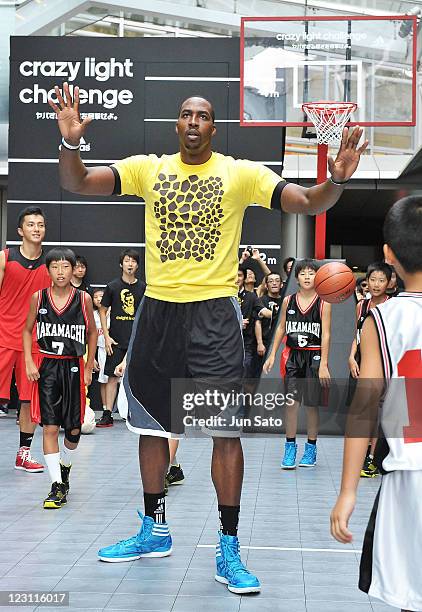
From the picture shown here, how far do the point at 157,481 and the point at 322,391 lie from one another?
10.9ft

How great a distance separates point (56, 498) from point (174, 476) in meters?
1.08

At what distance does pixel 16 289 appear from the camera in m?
6.89

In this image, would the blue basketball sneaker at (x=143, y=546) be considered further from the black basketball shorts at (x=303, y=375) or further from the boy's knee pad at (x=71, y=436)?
the black basketball shorts at (x=303, y=375)

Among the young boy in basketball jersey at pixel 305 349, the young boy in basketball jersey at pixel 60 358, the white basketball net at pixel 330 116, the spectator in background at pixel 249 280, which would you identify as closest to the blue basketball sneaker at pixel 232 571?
the young boy in basketball jersey at pixel 60 358

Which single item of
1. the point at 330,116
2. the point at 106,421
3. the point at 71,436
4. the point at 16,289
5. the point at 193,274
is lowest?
the point at 106,421

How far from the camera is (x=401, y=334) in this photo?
2.48 m

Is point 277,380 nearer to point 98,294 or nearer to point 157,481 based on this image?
point 98,294

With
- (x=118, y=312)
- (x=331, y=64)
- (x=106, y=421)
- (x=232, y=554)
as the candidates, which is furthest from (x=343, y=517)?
(x=331, y=64)

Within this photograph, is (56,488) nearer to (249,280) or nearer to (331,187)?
(331,187)

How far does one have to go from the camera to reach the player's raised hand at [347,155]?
10.9 ft

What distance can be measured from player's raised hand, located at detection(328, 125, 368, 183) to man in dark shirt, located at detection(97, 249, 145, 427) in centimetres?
660

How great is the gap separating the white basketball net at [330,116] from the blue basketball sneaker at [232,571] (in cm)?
643

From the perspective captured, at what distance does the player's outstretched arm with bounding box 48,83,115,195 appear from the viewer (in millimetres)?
3684

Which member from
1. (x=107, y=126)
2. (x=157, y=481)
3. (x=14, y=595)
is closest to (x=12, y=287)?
(x=157, y=481)
